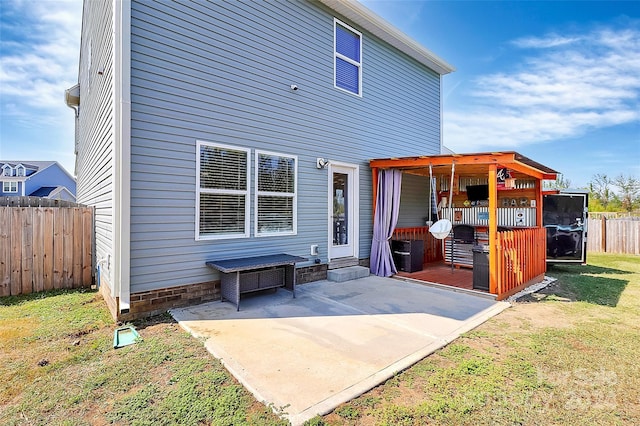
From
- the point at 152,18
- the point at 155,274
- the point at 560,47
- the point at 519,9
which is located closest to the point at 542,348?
the point at 155,274

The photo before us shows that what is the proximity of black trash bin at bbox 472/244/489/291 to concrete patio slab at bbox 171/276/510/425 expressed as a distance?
403 millimetres

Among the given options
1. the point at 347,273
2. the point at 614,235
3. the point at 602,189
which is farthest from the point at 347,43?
the point at 602,189

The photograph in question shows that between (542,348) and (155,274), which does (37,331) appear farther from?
(542,348)

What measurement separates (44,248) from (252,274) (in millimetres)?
4139

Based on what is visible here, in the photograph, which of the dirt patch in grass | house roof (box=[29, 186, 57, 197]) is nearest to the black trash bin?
the dirt patch in grass

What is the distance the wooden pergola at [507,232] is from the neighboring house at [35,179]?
2757cm

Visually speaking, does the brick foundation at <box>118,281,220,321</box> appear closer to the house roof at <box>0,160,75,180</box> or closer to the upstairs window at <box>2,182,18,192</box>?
the upstairs window at <box>2,182,18,192</box>

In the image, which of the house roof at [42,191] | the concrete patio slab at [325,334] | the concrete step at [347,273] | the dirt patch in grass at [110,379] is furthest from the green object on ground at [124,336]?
the house roof at [42,191]

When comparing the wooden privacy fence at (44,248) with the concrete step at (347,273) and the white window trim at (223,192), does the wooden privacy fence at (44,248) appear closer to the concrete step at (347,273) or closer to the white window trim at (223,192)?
the white window trim at (223,192)

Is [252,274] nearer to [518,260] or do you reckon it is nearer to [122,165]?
[122,165]

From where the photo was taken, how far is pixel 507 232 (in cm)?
573

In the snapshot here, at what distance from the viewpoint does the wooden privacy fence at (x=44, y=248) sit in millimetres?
5480

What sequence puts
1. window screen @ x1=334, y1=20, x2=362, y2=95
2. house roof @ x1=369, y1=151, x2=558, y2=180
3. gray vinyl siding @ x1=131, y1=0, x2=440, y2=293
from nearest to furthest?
1. gray vinyl siding @ x1=131, y1=0, x2=440, y2=293
2. house roof @ x1=369, y1=151, x2=558, y2=180
3. window screen @ x1=334, y1=20, x2=362, y2=95

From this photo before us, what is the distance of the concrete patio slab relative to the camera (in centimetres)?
262
